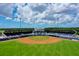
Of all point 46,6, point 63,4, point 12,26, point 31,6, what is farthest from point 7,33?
point 63,4

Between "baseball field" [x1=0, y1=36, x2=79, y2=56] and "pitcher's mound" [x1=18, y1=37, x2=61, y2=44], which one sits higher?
"pitcher's mound" [x1=18, y1=37, x2=61, y2=44]

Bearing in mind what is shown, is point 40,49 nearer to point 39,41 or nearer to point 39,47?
point 39,47

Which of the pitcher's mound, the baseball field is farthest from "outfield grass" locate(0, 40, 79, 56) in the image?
the pitcher's mound

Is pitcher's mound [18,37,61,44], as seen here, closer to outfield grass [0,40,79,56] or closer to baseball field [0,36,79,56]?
baseball field [0,36,79,56]

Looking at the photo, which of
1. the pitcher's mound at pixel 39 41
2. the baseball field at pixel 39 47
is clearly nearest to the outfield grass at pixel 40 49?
the baseball field at pixel 39 47

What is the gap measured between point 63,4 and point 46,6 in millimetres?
563

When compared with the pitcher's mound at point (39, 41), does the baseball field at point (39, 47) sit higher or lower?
lower

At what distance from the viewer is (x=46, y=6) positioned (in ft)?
18.9

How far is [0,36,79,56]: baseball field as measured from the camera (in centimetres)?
569

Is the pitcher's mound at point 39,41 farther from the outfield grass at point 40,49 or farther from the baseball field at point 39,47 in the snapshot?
the outfield grass at point 40,49

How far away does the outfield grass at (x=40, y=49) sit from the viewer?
5.68m

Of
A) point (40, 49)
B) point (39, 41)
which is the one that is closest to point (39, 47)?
point (40, 49)

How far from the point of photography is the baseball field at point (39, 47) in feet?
18.7

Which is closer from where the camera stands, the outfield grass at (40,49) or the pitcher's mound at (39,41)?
the outfield grass at (40,49)
